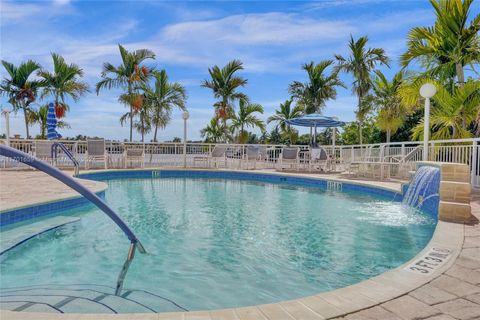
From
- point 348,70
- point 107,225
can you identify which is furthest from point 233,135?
point 107,225

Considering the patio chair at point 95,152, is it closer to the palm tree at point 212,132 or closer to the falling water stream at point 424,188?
the falling water stream at point 424,188

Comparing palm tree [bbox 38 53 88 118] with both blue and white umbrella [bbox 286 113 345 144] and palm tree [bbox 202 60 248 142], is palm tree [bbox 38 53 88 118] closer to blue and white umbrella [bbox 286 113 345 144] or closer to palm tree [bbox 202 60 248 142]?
palm tree [bbox 202 60 248 142]

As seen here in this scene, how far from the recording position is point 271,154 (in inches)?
539

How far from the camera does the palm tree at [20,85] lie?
14062 mm

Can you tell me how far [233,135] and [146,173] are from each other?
11857mm

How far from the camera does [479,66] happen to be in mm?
6914

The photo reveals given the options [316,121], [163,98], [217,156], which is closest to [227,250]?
[217,156]

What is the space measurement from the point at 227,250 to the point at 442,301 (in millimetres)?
2076

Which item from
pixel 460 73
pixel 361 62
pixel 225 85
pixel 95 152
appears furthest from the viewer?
pixel 225 85

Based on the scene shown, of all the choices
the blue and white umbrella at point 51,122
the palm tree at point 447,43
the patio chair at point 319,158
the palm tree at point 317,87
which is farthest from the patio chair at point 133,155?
the palm tree at point 317,87

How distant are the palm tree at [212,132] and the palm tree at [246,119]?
5473 millimetres

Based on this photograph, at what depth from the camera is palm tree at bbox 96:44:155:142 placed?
15477 mm

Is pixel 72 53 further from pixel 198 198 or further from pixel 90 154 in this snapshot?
pixel 198 198

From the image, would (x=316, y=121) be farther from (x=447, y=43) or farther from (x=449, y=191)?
(x=449, y=191)
